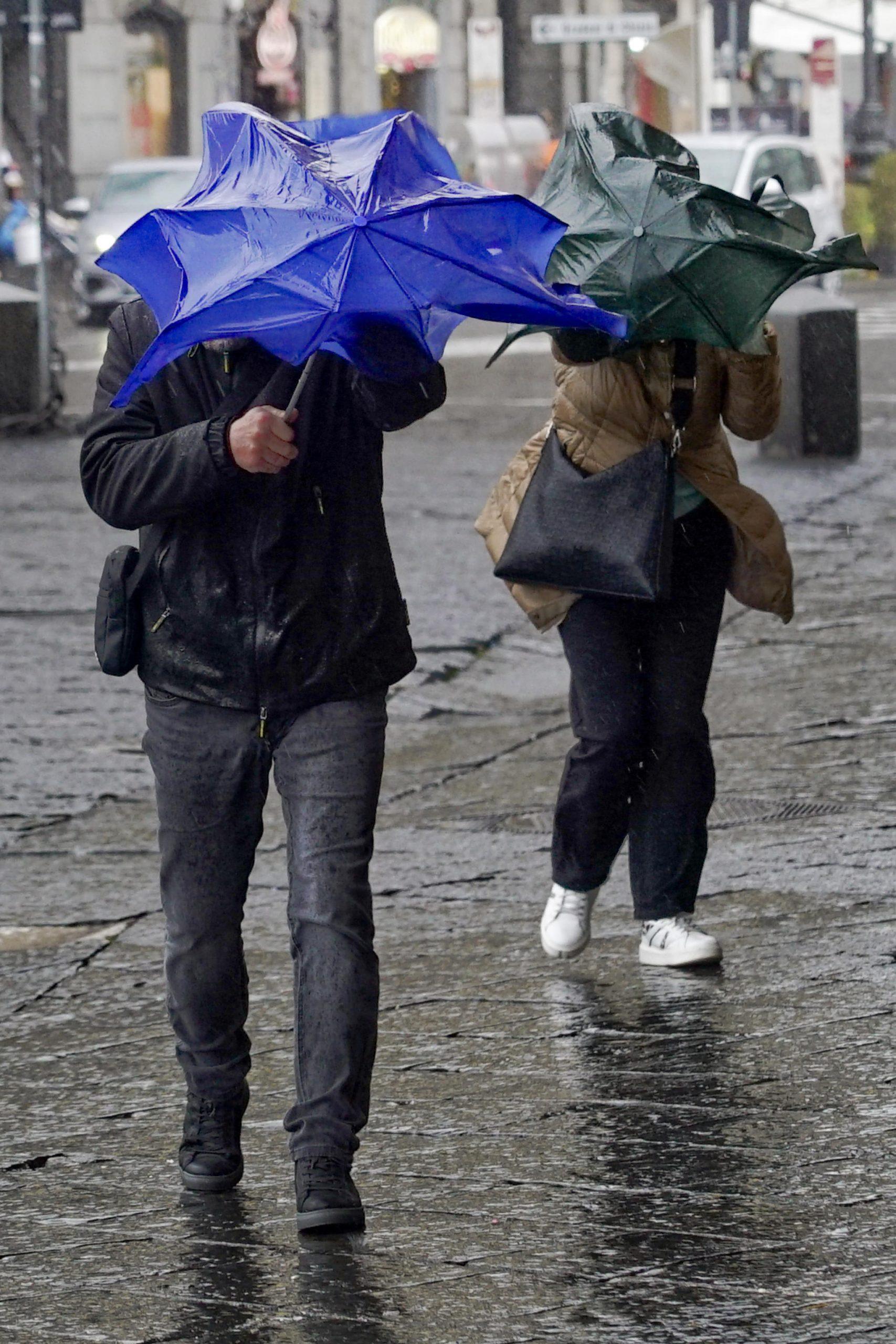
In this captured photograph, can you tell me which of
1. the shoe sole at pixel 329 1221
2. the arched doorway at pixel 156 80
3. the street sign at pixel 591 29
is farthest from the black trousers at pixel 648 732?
the arched doorway at pixel 156 80

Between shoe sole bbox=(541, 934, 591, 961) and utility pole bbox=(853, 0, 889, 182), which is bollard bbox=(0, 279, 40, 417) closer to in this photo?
shoe sole bbox=(541, 934, 591, 961)

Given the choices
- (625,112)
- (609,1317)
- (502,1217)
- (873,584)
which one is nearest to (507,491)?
(625,112)

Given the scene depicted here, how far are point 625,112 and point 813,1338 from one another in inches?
102

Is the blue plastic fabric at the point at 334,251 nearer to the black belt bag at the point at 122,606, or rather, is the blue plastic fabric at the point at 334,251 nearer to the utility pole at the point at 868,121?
the black belt bag at the point at 122,606

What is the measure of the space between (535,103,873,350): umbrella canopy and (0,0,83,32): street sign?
11.7 metres

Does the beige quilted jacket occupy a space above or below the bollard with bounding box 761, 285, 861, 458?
above

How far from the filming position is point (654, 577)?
16.1 ft

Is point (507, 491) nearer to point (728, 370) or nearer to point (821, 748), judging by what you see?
point (728, 370)

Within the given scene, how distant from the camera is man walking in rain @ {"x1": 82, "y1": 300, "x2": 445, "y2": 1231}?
3781 mm

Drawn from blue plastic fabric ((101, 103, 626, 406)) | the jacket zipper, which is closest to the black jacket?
the jacket zipper

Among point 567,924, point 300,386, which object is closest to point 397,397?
point 300,386

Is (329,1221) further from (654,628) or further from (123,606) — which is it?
(654,628)

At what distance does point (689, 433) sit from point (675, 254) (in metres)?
0.48

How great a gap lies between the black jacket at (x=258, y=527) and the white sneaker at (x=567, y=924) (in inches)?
57.4
